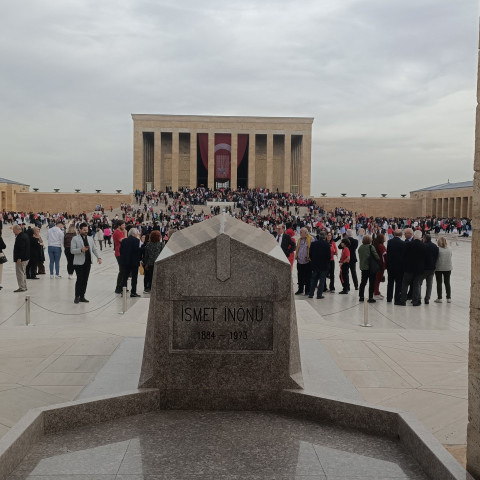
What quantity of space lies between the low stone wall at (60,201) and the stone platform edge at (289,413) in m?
62.6

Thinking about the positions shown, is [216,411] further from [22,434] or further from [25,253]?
[25,253]

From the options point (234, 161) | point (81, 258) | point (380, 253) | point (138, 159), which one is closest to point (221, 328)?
point (81, 258)

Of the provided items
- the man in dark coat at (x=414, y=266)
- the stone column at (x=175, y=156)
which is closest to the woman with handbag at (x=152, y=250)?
the man in dark coat at (x=414, y=266)

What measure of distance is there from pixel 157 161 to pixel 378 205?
91.8 ft

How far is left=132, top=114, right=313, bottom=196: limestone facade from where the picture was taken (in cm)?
6412

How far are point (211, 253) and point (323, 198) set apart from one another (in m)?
63.0

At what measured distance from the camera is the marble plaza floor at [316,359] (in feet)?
14.9

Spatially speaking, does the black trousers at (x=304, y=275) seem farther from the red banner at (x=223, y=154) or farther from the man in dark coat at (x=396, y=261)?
the red banner at (x=223, y=154)

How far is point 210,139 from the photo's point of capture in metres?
64.1

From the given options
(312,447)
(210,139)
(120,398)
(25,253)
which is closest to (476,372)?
(312,447)

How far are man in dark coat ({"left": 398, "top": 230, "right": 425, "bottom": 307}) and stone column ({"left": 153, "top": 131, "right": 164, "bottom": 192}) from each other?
184 ft

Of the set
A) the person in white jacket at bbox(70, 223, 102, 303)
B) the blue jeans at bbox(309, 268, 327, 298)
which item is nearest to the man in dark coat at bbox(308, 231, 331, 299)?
the blue jeans at bbox(309, 268, 327, 298)

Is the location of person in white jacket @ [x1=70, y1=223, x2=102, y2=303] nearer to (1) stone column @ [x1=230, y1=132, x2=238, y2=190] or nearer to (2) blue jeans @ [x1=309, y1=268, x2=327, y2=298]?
(2) blue jeans @ [x1=309, y1=268, x2=327, y2=298]

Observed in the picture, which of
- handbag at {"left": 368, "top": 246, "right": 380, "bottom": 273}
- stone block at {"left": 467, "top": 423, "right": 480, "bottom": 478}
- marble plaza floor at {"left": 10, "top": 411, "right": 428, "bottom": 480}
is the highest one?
handbag at {"left": 368, "top": 246, "right": 380, "bottom": 273}
